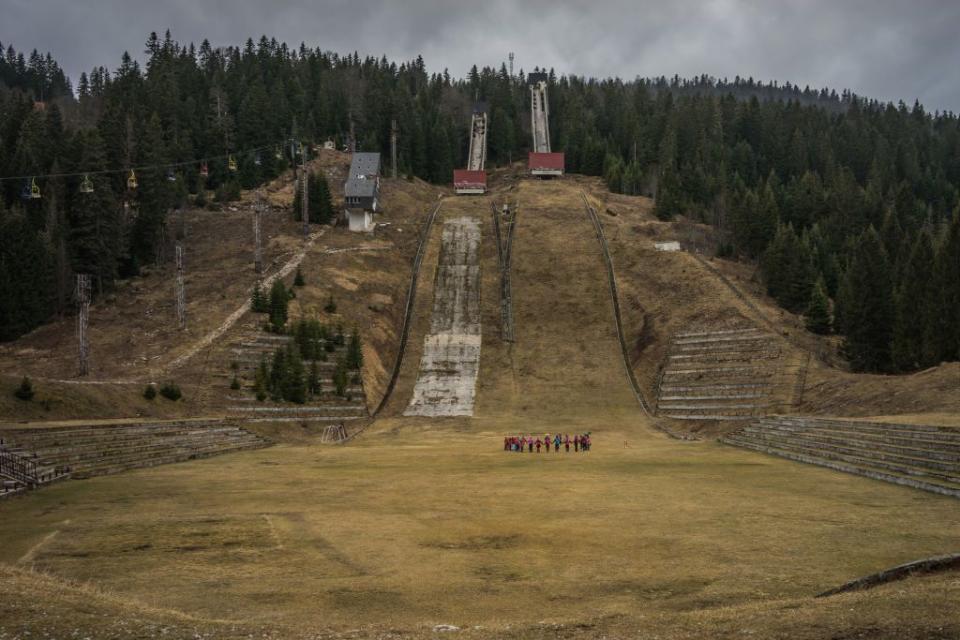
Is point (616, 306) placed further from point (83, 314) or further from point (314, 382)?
point (83, 314)

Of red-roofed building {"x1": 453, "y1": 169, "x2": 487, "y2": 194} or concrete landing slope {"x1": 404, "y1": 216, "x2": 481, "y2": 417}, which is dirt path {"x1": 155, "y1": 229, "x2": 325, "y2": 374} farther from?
red-roofed building {"x1": 453, "y1": 169, "x2": 487, "y2": 194}

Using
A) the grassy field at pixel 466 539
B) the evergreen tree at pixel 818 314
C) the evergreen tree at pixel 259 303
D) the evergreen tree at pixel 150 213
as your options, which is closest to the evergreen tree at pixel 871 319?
the evergreen tree at pixel 818 314

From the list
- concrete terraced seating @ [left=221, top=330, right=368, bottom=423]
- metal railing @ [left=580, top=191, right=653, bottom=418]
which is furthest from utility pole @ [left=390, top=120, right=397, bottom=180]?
concrete terraced seating @ [left=221, top=330, right=368, bottom=423]

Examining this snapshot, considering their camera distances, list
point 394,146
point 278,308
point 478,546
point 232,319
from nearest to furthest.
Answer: point 478,546 → point 278,308 → point 232,319 → point 394,146

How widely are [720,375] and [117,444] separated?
44370mm

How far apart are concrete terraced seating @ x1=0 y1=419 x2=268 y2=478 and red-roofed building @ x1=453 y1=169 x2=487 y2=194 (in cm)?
8335

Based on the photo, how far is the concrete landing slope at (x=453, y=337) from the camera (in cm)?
6969

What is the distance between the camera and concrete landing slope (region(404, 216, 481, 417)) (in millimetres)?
69688

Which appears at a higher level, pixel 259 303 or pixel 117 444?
pixel 259 303

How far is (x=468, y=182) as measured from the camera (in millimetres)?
130750

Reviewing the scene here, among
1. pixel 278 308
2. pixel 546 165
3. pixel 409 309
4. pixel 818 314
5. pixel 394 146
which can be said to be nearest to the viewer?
pixel 278 308

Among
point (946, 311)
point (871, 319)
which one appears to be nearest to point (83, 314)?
point (946, 311)

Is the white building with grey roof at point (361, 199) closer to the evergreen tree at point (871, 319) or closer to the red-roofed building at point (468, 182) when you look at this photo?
the red-roofed building at point (468, 182)

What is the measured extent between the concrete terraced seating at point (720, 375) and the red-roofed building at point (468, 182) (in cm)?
6095
